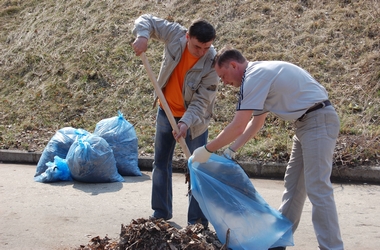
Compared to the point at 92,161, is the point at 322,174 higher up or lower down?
higher up

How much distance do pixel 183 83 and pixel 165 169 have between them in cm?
85

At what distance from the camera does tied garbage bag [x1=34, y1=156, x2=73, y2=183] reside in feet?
21.9

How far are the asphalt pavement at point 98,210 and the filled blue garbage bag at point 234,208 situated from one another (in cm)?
55

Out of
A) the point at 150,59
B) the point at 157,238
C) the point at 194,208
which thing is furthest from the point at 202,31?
the point at 150,59

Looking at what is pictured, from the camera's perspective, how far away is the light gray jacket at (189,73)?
4.67 metres

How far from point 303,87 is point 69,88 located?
21.2 feet

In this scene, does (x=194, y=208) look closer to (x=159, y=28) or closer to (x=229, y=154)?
(x=229, y=154)

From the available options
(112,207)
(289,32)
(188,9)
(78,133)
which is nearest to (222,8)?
(188,9)

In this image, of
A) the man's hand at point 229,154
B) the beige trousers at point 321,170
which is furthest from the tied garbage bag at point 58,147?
the beige trousers at point 321,170

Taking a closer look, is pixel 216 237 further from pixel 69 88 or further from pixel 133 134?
pixel 69 88

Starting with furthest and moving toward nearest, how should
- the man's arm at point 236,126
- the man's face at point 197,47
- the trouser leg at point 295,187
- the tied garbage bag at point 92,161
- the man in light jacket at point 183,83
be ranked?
the tied garbage bag at point 92,161 < the man in light jacket at point 183,83 < the man's face at point 197,47 < the trouser leg at point 295,187 < the man's arm at point 236,126

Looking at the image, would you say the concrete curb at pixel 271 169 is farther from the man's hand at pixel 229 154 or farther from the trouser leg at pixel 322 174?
the trouser leg at pixel 322 174

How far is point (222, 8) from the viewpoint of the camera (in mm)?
10773

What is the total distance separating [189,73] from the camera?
4703 millimetres
